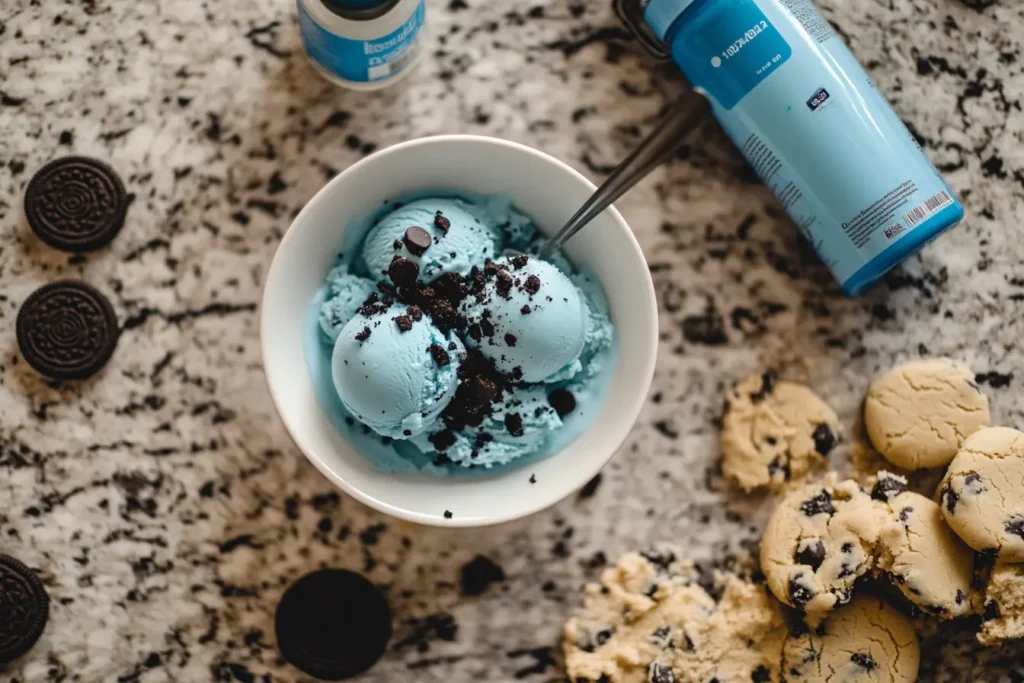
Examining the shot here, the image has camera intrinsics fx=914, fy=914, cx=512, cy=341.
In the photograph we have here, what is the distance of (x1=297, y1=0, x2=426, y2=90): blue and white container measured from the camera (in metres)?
0.90

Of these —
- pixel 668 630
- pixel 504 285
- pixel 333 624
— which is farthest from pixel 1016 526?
pixel 333 624

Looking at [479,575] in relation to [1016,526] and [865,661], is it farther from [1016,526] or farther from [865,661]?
[1016,526]

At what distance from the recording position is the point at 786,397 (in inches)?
41.0

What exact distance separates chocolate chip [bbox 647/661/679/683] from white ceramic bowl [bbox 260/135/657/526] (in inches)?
10.3

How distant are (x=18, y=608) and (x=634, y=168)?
81 cm

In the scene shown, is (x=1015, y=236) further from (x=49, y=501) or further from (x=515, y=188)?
(x=49, y=501)

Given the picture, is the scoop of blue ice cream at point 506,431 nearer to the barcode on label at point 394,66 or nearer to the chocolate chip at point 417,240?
the chocolate chip at point 417,240

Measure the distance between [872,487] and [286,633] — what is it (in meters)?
0.67

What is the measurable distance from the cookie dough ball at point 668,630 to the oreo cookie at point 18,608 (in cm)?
58

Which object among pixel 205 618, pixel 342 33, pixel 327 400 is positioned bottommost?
pixel 205 618

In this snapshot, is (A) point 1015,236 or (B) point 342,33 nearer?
(B) point 342,33

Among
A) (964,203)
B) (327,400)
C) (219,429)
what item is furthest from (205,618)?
(964,203)

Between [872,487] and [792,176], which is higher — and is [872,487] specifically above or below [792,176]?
below

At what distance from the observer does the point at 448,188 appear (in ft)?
3.08
